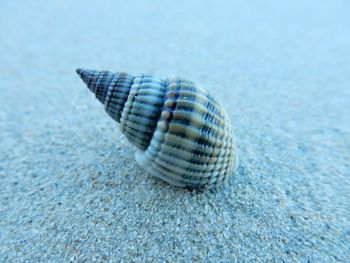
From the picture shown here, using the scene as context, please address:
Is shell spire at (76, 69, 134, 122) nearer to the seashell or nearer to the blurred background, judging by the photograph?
the seashell

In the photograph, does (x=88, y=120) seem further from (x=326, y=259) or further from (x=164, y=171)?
(x=326, y=259)

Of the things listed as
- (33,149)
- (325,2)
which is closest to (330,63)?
(325,2)

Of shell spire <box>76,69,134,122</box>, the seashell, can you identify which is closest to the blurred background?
the seashell

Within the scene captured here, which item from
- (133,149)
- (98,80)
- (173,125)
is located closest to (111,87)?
(98,80)

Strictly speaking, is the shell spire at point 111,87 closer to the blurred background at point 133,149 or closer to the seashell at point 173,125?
the seashell at point 173,125

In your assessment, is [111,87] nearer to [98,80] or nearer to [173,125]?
[98,80]

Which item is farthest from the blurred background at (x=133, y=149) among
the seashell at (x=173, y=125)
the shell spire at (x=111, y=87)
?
the shell spire at (x=111, y=87)

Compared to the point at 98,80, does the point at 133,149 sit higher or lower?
lower
